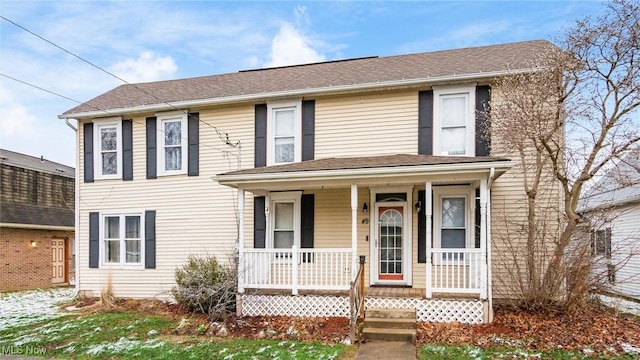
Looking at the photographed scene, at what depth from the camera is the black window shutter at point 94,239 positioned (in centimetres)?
1200

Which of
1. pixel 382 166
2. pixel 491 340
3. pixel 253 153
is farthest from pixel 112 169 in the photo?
pixel 491 340

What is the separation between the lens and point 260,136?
10922mm

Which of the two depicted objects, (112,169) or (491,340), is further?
(112,169)

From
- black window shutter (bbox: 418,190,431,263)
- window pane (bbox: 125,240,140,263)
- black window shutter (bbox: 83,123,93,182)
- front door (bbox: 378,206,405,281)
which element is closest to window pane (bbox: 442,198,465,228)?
black window shutter (bbox: 418,190,431,263)

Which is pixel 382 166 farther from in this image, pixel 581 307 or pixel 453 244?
pixel 581 307

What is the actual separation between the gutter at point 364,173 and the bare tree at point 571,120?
1.03 m

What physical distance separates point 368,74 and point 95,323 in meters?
8.95

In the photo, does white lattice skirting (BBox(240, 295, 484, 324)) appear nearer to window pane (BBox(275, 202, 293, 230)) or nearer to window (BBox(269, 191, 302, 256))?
window (BBox(269, 191, 302, 256))

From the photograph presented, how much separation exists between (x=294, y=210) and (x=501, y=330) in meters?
5.37

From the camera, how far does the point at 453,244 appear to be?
373 inches

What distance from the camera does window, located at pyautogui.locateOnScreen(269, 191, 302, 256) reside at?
412 inches

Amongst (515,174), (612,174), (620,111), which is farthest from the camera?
(515,174)

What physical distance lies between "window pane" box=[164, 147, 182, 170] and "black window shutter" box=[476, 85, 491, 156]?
795 cm

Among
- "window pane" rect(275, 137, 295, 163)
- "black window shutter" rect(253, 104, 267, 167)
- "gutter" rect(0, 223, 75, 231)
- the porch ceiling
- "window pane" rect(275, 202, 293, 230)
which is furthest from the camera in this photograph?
"gutter" rect(0, 223, 75, 231)
